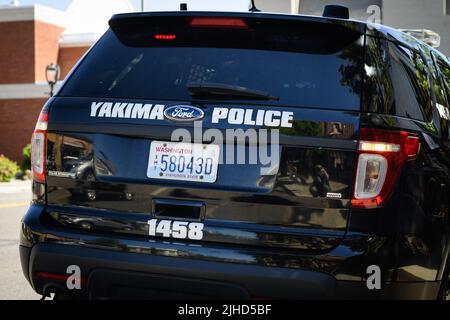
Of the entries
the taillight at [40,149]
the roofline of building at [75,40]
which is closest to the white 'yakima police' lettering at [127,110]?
the taillight at [40,149]

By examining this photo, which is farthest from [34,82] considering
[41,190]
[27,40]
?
[41,190]

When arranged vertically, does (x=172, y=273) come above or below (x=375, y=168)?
below

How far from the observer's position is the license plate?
328 cm

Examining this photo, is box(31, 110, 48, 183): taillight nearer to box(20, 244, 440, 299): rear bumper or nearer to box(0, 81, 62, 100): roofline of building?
box(20, 244, 440, 299): rear bumper

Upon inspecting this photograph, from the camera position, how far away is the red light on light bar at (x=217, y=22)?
348 cm

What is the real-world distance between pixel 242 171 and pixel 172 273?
1.87ft

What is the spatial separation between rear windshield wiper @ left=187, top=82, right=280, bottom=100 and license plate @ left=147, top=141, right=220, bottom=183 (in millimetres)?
259

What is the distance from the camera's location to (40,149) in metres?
3.63

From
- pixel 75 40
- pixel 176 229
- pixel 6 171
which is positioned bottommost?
pixel 6 171

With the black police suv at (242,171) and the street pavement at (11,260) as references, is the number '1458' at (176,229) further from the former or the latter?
the street pavement at (11,260)

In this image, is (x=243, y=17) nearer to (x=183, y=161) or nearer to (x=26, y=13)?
(x=183, y=161)

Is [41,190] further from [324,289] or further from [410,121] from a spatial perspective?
[410,121]

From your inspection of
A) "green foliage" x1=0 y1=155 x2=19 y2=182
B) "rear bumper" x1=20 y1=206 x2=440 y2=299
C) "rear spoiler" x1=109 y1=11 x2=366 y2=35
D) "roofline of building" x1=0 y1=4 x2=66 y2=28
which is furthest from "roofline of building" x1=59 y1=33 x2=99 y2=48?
"rear bumper" x1=20 y1=206 x2=440 y2=299

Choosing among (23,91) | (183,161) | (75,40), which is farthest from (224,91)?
(75,40)
